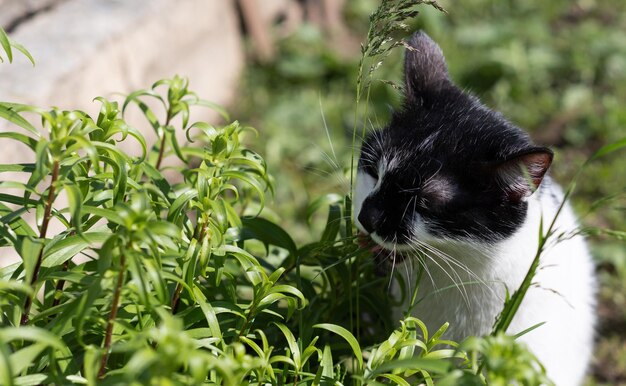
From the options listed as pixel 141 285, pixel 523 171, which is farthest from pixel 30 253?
pixel 523 171

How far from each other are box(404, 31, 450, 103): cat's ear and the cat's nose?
18.0 inches

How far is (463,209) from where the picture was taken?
78.2 inches

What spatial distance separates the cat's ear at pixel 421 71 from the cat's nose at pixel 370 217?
0.46 meters

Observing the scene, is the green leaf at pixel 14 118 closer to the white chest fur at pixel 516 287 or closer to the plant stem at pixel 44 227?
the plant stem at pixel 44 227

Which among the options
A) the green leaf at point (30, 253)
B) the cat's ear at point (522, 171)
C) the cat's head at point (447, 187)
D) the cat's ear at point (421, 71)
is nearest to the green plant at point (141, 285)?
the green leaf at point (30, 253)

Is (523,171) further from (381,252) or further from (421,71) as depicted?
(421,71)

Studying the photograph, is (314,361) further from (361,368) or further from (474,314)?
(474,314)

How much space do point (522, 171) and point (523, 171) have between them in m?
0.04

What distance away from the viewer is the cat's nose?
76.2 inches

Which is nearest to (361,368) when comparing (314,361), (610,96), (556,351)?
(314,361)

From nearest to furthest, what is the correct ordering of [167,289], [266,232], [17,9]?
[167,289] < [266,232] < [17,9]

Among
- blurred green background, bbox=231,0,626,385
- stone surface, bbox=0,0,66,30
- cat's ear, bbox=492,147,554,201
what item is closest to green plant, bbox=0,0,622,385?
cat's ear, bbox=492,147,554,201

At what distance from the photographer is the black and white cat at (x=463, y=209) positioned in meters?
1.96

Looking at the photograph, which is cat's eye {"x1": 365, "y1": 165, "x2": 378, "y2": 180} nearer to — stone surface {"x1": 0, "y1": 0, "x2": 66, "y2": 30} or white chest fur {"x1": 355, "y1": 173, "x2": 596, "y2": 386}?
white chest fur {"x1": 355, "y1": 173, "x2": 596, "y2": 386}
